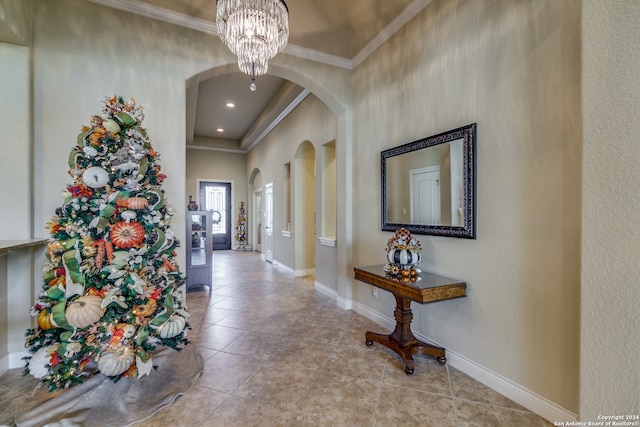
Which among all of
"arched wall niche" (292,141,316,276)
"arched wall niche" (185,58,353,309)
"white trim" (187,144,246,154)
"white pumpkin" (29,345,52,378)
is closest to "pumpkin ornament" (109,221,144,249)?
"white pumpkin" (29,345,52,378)

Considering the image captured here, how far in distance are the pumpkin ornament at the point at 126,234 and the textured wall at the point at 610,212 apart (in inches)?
104

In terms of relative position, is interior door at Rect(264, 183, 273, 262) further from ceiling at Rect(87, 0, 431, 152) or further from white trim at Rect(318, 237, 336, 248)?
white trim at Rect(318, 237, 336, 248)

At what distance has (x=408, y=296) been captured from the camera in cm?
229

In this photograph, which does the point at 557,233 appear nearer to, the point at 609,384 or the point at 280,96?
the point at 609,384

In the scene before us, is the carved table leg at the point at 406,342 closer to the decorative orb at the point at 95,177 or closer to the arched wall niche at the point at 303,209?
the decorative orb at the point at 95,177

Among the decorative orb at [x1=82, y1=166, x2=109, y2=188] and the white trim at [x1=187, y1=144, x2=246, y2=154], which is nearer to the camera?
the decorative orb at [x1=82, y1=166, x2=109, y2=188]

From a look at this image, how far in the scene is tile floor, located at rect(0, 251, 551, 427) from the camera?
1860mm

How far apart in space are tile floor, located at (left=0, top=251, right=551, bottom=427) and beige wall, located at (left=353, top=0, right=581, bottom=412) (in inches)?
14.6

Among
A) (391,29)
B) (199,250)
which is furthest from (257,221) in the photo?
(391,29)

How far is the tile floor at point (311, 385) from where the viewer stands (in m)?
1.86

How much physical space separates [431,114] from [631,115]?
1589 mm

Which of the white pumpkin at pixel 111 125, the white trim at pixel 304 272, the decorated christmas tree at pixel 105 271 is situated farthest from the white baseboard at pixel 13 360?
the white trim at pixel 304 272

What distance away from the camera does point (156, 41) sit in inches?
114

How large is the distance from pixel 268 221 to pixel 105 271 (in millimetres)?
6263
